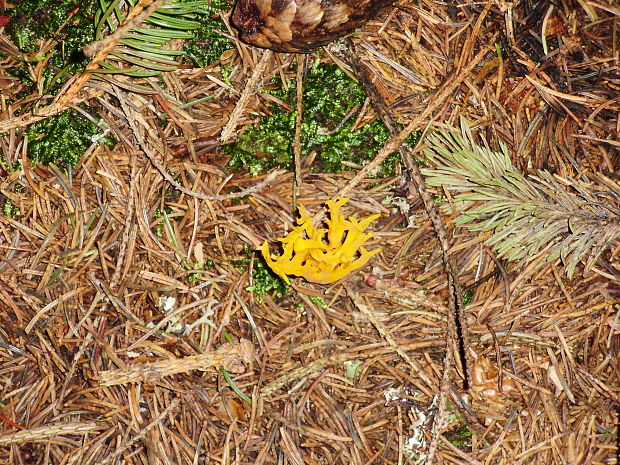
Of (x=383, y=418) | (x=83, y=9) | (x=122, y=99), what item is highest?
(x=83, y=9)

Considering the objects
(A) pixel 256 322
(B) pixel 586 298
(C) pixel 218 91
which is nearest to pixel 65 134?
(C) pixel 218 91

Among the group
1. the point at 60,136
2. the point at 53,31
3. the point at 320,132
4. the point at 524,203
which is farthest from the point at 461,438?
the point at 53,31

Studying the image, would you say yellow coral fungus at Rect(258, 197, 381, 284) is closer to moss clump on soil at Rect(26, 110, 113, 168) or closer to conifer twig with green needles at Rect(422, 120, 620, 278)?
conifer twig with green needles at Rect(422, 120, 620, 278)

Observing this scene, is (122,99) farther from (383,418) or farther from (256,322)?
(383,418)

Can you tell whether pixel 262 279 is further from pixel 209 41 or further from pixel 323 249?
pixel 209 41

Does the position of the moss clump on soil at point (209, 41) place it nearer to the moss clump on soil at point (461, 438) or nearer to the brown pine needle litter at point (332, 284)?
the brown pine needle litter at point (332, 284)

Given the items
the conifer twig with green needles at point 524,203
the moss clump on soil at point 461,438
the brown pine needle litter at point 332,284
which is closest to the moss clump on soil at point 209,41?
the brown pine needle litter at point 332,284
